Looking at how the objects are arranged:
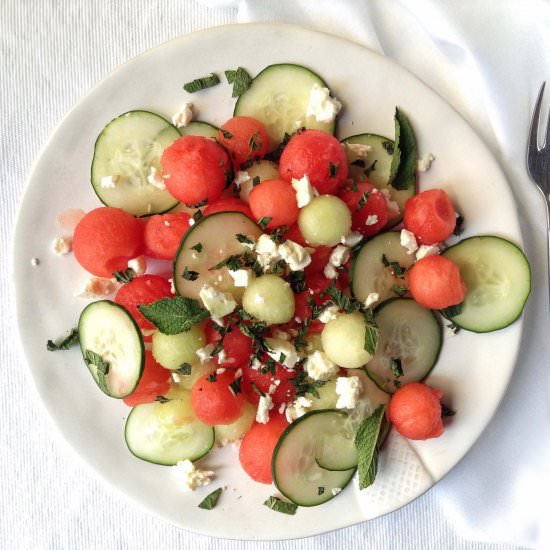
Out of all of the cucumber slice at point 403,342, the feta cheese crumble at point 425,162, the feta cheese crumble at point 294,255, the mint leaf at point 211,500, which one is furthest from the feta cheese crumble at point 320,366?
the feta cheese crumble at point 425,162

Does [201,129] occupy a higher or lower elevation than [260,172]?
higher

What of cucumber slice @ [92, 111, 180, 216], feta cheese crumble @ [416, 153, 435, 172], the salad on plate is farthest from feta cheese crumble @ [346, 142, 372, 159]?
cucumber slice @ [92, 111, 180, 216]

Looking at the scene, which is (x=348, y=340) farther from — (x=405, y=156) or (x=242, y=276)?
(x=405, y=156)

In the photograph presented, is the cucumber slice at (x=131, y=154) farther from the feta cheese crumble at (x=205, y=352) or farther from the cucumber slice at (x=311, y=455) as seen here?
the cucumber slice at (x=311, y=455)

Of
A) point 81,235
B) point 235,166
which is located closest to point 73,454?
point 81,235

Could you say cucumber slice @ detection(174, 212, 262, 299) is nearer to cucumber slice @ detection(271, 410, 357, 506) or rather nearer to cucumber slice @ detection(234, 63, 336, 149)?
cucumber slice @ detection(234, 63, 336, 149)

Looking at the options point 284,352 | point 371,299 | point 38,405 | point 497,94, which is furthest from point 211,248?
point 497,94
